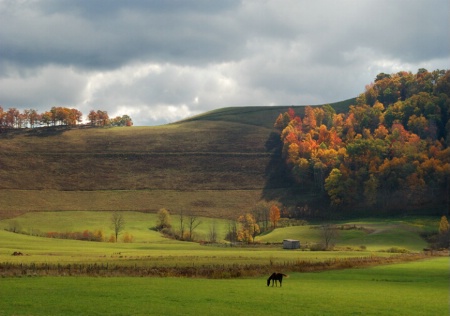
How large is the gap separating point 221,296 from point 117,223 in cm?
12661

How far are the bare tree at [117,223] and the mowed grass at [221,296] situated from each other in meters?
102

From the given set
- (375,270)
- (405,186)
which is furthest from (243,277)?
(405,186)

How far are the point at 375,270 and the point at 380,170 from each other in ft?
447

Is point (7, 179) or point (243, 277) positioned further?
point (7, 179)

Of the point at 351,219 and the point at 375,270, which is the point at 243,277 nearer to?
the point at 375,270

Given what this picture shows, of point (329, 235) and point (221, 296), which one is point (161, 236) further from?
point (221, 296)

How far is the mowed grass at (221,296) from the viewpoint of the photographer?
1316 inches

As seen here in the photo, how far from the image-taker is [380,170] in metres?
196

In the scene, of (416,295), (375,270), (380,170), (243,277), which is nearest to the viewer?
(416,295)

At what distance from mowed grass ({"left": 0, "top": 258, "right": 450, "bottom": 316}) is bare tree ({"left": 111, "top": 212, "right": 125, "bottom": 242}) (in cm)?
10178

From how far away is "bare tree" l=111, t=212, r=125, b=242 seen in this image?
152 meters

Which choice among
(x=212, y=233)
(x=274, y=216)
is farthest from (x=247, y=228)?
(x=274, y=216)

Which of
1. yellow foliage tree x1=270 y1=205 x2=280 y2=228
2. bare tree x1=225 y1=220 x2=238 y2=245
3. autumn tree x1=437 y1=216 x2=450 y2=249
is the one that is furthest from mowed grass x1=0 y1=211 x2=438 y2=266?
yellow foliage tree x1=270 y1=205 x2=280 y2=228

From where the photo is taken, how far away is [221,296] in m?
39.6
